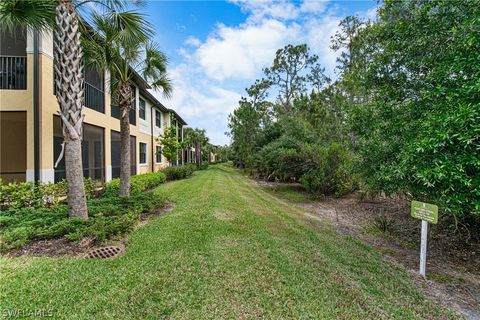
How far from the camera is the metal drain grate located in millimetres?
4023

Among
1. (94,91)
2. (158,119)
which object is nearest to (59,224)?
(94,91)

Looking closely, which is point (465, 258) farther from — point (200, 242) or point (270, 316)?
point (200, 242)

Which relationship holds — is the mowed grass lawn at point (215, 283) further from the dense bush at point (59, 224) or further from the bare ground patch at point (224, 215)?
the bare ground patch at point (224, 215)

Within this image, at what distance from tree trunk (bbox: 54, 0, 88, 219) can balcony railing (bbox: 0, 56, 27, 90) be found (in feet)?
11.7

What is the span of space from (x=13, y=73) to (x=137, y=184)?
584 centimetres

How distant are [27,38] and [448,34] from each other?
37.5ft

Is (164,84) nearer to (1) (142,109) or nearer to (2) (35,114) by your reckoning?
(2) (35,114)

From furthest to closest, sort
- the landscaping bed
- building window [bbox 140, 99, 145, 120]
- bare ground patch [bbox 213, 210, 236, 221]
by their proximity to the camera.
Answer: building window [bbox 140, 99, 145, 120], bare ground patch [bbox 213, 210, 236, 221], the landscaping bed

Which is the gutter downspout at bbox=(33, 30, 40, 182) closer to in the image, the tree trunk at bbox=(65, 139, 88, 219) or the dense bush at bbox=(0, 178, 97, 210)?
the dense bush at bbox=(0, 178, 97, 210)

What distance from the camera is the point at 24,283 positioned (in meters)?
3.04

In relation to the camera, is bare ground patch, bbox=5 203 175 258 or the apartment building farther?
the apartment building

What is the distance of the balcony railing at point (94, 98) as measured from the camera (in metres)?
9.91

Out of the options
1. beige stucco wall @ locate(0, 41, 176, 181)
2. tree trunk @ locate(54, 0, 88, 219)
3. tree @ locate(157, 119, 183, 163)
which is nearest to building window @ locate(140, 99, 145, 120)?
Result: tree @ locate(157, 119, 183, 163)

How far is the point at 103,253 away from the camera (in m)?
4.14
